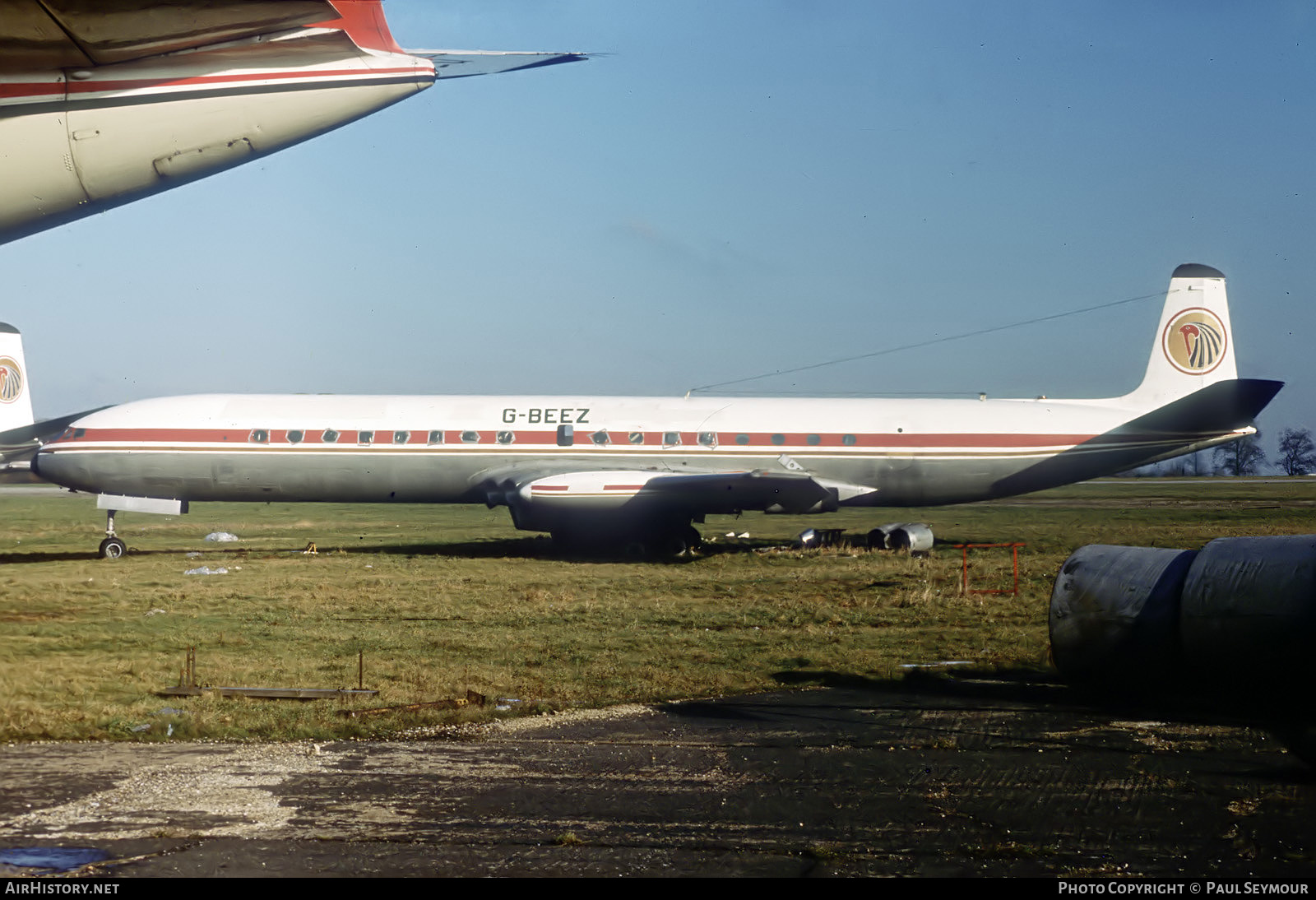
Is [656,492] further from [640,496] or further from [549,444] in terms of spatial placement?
[549,444]

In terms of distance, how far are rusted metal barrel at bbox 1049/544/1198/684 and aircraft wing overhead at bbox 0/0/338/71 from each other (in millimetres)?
7576

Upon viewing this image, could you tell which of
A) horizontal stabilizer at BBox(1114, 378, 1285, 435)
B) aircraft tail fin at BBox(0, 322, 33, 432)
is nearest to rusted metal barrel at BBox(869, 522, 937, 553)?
horizontal stabilizer at BBox(1114, 378, 1285, 435)

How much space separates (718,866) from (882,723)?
412 centimetres

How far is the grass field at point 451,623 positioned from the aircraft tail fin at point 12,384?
14.3ft

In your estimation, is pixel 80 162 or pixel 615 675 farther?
pixel 615 675

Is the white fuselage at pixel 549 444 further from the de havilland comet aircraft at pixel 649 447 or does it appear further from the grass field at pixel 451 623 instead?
the grass field at pixel 451 623

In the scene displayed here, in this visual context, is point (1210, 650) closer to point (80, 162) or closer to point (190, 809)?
point (190, 809)

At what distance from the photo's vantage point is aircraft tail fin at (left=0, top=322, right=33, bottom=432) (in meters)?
33.7

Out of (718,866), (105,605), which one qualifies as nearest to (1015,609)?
(718,866)

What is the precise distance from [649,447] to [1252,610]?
1980 cm

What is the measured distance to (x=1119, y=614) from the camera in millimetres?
9352

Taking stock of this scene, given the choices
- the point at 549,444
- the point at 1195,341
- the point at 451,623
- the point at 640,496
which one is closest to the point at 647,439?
the point at 549,444

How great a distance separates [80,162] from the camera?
6.18m

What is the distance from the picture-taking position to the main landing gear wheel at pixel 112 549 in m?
24.2
